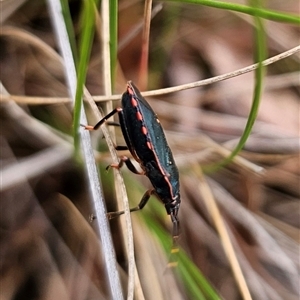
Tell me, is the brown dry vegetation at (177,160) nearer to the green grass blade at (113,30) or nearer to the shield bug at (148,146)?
the shield bug at (148,146)

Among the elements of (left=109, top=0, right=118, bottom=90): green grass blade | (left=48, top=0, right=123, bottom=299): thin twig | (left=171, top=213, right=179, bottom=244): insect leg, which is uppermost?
(left=109, top=0, right=118, bottom=90): green grass blade

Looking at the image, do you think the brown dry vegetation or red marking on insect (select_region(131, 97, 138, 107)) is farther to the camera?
the brown dry vegetation

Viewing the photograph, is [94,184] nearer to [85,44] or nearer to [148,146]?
[148,146]

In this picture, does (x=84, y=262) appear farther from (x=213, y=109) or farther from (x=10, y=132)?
→ (x=213, y=109)

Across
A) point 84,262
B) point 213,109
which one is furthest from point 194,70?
point 84,262

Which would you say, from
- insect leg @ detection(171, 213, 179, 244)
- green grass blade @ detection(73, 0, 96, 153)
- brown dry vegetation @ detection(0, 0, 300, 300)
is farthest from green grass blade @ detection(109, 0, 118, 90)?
insect leg @ detection(171, 213, 179, 244)

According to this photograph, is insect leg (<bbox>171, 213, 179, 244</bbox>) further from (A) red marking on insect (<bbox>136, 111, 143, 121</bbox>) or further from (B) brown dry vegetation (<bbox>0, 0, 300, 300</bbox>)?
(A) red marking on insect (<bbox>136, 111, 143, 121</bbox>)

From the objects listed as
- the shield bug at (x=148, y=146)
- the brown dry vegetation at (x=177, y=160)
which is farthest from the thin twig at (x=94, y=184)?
the brown dry vegetation at (x=177, y=160)

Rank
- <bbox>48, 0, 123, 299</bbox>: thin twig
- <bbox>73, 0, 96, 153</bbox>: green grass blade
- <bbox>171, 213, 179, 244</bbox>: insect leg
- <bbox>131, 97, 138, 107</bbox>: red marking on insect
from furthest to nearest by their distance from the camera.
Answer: <bbox>171, 213, 179, 244</bbox>: insect leg, <bbox>131, 97, 138, 107</bbox>: red marking on insect, <bbox>48, 0, 123, 299</bbox>: thin twig, <bbox>73, 0, 96, 153</bbox>: green grass blade
